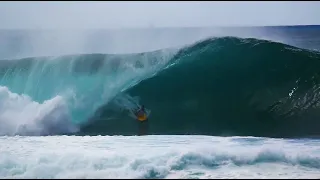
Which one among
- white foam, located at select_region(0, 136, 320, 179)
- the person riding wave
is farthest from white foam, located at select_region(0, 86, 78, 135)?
the person riding wave

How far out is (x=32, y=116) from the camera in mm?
5398

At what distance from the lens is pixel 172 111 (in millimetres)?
5340

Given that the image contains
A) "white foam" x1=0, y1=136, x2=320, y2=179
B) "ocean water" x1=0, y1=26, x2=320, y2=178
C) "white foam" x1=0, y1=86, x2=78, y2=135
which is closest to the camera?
"white foam" x1=0, y1=136, x2=320, y2=179

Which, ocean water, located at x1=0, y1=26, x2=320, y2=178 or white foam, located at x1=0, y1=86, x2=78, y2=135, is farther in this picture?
white foam, located at x1=0, y1=86, x2=78, y2=135

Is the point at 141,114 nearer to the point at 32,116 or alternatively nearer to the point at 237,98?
the point at 237,98

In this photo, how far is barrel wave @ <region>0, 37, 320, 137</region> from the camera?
5219mm

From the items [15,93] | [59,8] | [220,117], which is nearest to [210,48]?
[220,117]

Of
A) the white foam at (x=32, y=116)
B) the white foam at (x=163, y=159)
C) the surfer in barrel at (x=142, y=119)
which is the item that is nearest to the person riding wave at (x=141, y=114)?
the surfer in barrel at (x=142, y=119)

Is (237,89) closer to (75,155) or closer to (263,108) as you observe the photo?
(263,108)

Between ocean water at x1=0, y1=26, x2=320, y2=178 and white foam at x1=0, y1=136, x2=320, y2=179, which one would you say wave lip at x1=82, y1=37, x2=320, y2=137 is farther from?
white foam at x1=0, y1=136, x2=320, y2=179

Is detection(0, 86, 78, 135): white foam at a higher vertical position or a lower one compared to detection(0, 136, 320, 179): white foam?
higher

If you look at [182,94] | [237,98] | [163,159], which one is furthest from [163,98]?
[163,159]

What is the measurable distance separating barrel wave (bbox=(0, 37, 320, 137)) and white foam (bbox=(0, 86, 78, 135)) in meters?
0.01

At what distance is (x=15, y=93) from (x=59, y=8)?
1.39 meters
